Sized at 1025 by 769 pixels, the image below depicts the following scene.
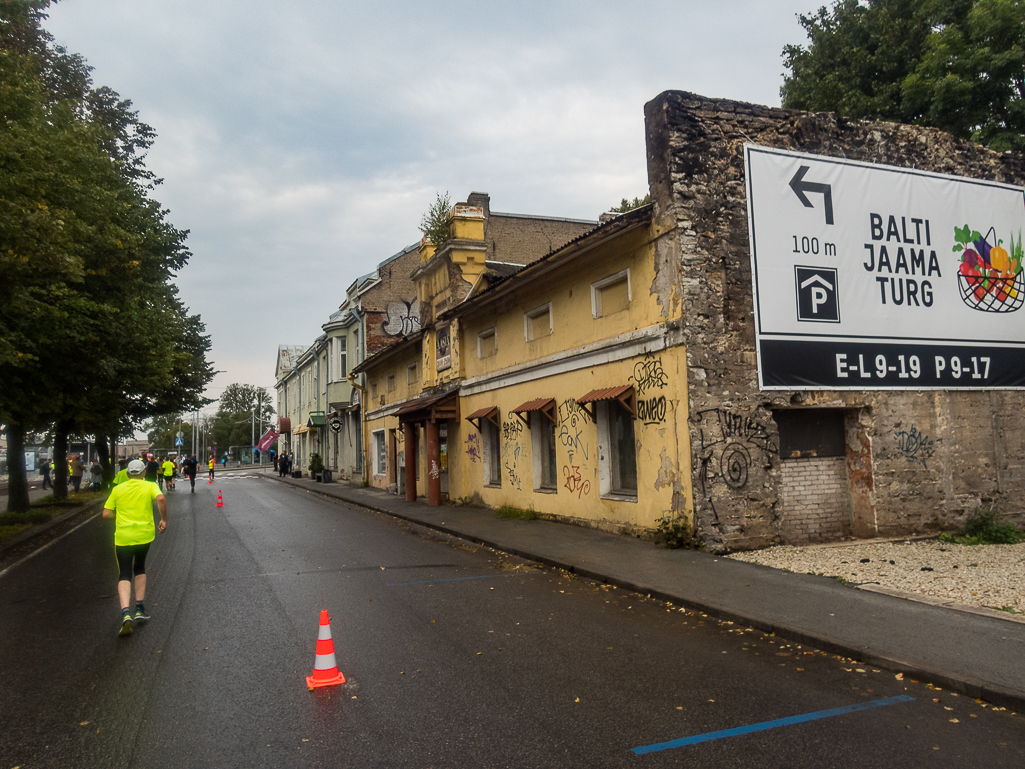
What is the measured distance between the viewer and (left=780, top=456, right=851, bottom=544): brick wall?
11.6 m

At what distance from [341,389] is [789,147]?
29.4 meters

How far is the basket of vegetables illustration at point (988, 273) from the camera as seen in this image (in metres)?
13.3

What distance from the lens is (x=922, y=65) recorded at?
18.8 m

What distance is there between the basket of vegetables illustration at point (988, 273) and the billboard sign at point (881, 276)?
0.03m

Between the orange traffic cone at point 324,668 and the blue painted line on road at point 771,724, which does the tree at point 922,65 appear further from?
the orange traffic cone at point 324,668

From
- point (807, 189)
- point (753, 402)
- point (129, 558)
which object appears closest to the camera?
point (129, 558)

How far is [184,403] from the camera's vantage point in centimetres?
3369

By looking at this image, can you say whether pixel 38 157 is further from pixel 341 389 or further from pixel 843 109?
pixel 341 389

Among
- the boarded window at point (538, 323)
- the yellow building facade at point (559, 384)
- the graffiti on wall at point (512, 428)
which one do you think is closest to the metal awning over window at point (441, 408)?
the yellow building facade at point (559, 384)

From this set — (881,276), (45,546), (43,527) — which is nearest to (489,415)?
(881,276)

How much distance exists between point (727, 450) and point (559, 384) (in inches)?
192

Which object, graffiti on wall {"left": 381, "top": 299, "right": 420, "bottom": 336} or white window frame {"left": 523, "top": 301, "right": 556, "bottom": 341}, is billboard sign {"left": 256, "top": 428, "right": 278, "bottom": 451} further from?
white window frame {"left": 523, "top": 301, "right": 556, "bottom": 341}

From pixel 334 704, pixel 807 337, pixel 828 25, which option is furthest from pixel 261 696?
pixel 828 25

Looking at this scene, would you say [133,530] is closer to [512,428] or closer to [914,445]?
[512,428]
